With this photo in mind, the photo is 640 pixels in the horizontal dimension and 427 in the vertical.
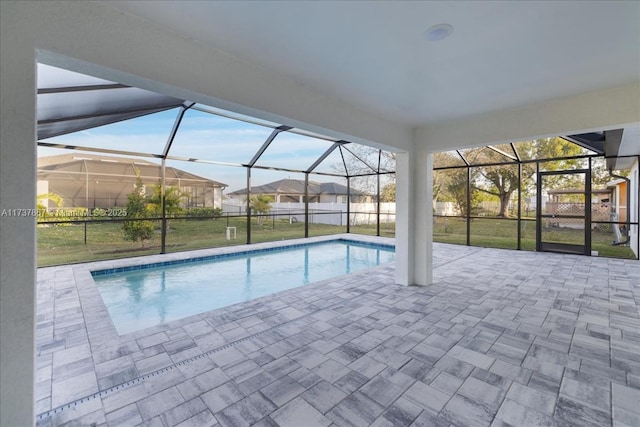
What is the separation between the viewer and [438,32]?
2.12 meters

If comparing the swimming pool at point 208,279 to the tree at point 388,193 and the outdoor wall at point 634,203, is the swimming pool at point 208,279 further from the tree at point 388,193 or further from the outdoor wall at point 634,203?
the outdoor wall at point 634,203

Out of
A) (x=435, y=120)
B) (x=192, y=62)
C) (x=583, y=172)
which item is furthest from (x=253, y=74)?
(x=583, y=172)

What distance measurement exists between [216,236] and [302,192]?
392cm

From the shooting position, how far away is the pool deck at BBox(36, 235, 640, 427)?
6.21 feet

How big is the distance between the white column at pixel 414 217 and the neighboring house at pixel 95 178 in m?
5.97

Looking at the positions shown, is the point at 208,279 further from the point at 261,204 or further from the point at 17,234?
the point at 261,204

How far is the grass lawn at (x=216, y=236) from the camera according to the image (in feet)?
24.8

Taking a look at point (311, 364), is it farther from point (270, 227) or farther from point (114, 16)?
point (270, 227)

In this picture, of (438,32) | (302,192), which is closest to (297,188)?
(302,192)

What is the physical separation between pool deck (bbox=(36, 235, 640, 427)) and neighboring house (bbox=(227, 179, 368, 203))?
7.40 m

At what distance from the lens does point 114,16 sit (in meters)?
1.88

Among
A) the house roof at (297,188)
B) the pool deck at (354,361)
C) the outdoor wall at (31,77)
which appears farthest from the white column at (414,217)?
the house roof at (297,188)

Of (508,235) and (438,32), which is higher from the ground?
(438,32)

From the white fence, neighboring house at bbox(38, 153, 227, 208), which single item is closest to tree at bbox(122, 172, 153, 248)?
neighboring house at bbox(38, 153, 227, 208)
